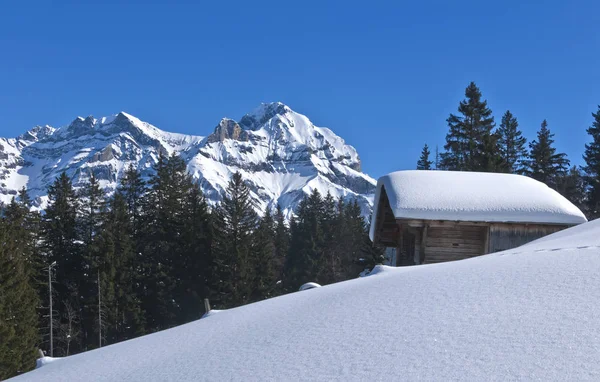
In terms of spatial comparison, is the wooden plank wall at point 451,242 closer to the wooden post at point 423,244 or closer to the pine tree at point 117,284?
the wooden post at point 423,244

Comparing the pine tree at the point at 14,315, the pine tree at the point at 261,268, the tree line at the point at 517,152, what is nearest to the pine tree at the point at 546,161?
the tree line at the point at 517,152

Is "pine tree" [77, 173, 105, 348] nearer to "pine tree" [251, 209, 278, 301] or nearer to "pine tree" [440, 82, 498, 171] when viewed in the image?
"pine tree" [251, 209, 278, 301]

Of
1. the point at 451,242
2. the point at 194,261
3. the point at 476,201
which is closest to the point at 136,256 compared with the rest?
the point at 194,261

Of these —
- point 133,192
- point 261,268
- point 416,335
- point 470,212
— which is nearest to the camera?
point 416,335

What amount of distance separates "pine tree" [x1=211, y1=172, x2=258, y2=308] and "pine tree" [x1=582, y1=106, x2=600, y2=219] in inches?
936

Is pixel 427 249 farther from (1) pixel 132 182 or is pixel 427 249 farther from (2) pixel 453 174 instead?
(1) pixel 132 182

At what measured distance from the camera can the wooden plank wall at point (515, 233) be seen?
13.8 metres

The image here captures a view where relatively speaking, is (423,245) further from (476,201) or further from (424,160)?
(424,160)

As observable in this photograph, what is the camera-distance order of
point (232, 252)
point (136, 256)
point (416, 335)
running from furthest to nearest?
point (232, 252), point (136, 256), point (416, 335)

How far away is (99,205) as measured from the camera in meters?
37.2

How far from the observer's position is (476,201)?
13719 millimetres

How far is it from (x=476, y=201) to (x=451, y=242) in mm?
1588

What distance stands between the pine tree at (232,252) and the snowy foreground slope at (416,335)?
101 ft

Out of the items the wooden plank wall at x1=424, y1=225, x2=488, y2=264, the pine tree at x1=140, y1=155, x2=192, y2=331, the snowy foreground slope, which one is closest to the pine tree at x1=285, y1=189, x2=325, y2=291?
the pine tree at x1=140, y1=155, x2=192, y2=331
